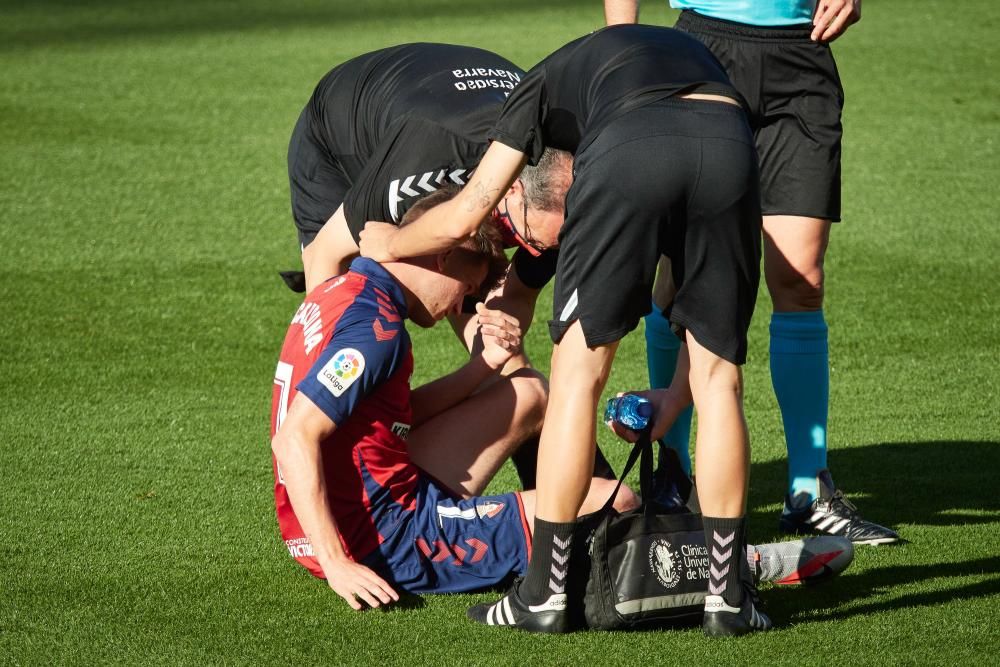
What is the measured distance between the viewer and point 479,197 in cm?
307

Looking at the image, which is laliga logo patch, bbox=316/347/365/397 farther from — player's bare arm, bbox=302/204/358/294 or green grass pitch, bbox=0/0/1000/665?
player's bare arm, bbox=302/204/358/294

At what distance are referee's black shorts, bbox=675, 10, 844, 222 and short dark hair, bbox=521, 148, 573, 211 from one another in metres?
1.01

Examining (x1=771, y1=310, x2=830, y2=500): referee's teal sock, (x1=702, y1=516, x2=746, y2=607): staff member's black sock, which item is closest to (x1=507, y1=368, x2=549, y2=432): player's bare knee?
(x1=702, y1=516, x2=746, y2=607): staff member's black sock

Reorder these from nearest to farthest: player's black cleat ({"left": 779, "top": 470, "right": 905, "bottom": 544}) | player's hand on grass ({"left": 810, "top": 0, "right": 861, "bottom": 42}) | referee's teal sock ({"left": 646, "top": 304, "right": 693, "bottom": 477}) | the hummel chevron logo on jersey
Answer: the hummel chevron logo on jersey < player's black cleat ({"left": 779, "top": 470, "right": 905, "bottom": 544}) < player's hand on grass ({"left": 810, "top": 0, "right": 861, "bottom": 42}) < referee's teal sock ({"left": 646, "top": 304, "right": 693, "bottom": 477})

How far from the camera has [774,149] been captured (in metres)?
4.06

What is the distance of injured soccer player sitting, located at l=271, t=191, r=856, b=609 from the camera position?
3.12 metres

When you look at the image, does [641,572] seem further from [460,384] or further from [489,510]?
[460,384]

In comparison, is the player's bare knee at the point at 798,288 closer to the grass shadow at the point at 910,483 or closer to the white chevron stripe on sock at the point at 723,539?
the grass shadow at the point at 910,483

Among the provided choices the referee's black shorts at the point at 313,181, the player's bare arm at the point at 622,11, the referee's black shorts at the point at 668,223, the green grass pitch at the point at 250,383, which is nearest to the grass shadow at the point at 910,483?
the green grass pitch at the point at 250,383

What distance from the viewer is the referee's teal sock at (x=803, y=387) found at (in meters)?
3.99

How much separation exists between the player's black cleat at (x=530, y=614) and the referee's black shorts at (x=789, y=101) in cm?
153

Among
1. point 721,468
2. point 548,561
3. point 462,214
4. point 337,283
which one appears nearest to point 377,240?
point 337,283

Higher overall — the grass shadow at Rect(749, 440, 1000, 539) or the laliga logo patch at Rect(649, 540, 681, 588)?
Result: the laliga logo patch at Rect(649, 540, 681, 588)

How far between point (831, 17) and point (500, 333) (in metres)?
1.45
